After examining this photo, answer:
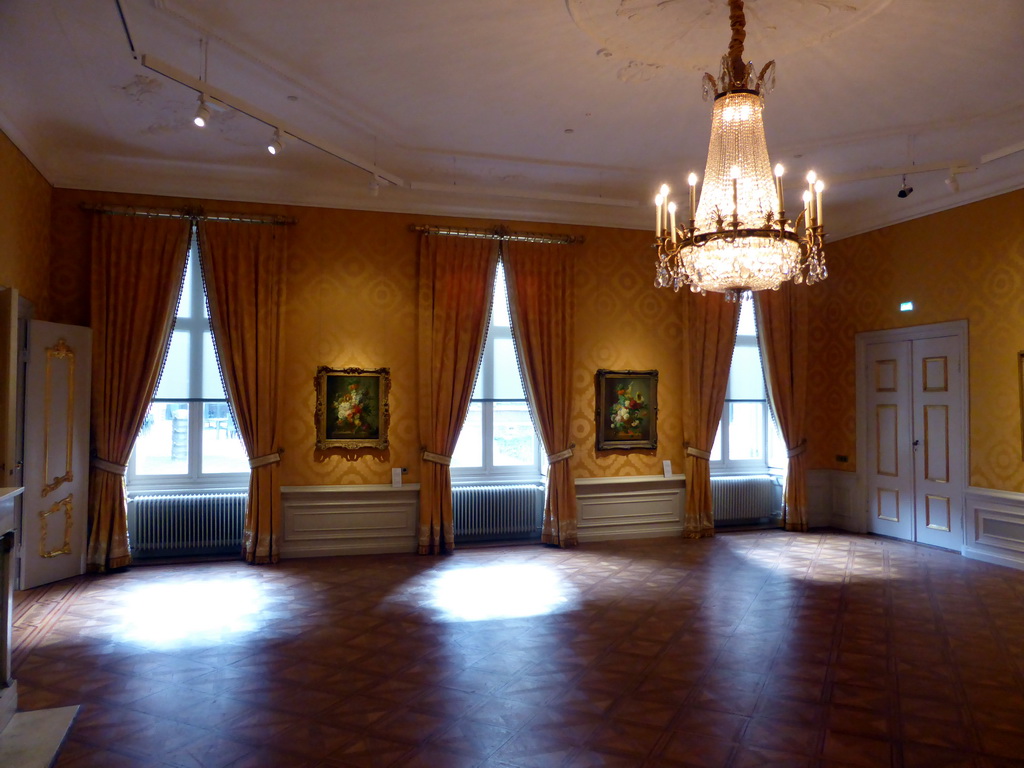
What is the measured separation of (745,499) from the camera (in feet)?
27.7

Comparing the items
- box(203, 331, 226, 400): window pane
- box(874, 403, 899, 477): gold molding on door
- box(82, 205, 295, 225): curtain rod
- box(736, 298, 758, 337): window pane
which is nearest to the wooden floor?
box(874, 403, 899, 477): gold molding on door

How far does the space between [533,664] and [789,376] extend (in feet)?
18.8

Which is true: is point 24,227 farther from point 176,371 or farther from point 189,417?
point 189,417

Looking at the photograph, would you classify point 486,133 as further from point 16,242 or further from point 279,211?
point 16,242

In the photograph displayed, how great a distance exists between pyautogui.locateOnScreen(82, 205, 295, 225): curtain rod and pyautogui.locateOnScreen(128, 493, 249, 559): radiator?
8.84ft

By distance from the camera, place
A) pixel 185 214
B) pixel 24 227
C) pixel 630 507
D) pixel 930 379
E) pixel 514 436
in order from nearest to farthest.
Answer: pixel 24 227, pixel 185 214, pixel 930 379, pixel 514 436, pixel 630 507

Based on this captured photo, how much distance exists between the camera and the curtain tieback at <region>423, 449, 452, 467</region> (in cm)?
710

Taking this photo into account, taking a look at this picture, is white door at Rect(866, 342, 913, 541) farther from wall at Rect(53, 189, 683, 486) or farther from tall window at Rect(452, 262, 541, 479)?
tall window at Rect(452, 262, 541, 479)

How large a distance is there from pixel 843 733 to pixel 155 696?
137 inches

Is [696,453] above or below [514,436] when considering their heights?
below

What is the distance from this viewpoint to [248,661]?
163 inches

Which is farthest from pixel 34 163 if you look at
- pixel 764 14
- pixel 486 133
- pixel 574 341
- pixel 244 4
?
pixel 764 14

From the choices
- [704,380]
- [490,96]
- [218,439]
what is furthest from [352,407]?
[704,380]

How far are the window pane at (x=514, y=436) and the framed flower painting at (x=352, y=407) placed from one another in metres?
1.32
